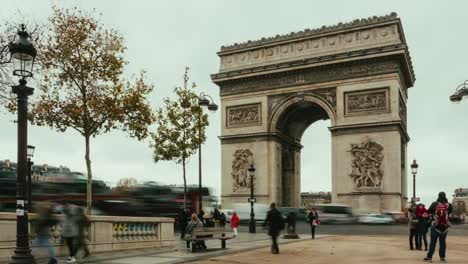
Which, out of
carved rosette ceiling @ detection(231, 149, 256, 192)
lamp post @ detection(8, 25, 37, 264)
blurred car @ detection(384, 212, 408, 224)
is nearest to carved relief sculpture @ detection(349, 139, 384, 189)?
blurred car @ detection(384, 212, 408, 224)

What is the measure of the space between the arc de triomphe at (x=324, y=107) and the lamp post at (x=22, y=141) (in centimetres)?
3591

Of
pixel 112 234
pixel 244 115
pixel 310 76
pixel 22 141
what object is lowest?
pixel 112 234

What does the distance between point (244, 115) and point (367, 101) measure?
1131cm

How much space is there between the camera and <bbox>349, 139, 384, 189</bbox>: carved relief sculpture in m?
44.2

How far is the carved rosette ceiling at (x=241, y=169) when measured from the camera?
5044 centimetres

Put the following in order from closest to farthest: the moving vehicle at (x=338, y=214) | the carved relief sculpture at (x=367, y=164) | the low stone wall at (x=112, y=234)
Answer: the low stone wall at (x=112, y=234) → the carved relief sculpture at (x=367, y=164) → the moving vehicle at (x=338, y=214)

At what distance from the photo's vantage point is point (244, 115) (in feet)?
169

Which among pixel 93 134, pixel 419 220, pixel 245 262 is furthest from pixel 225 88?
pixel 245 262

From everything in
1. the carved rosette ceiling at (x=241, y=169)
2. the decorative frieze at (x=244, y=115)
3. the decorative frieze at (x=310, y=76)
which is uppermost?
the decorative frieze at (x=310, y=76)

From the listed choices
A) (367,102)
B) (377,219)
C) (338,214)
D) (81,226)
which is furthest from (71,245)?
(367,102)

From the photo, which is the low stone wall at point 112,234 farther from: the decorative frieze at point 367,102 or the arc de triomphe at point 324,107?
the decorative frieze at point 367,102

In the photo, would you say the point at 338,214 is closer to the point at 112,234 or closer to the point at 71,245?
the point at 112,234

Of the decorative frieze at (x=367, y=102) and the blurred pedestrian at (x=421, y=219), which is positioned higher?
the decorative frieze at (x=367, y=102)

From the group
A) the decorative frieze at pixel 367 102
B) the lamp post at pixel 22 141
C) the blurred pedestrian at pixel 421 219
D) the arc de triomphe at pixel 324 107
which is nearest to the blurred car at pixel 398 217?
the arc de triomphe at pixel 324 107
